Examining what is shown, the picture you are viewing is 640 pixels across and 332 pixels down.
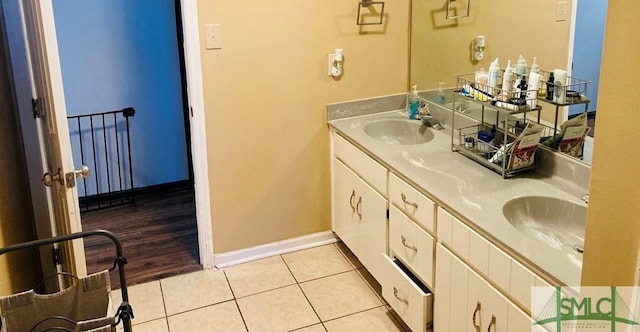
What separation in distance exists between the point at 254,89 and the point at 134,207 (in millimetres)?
1541

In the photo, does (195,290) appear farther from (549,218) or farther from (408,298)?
(549,218)

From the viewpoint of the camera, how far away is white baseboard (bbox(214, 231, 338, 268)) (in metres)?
3.32

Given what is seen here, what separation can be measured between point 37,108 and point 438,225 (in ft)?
5.00

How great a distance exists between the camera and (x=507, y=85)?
2.46 m

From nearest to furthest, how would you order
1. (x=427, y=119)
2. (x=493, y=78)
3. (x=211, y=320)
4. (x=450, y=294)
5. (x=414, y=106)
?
(x=450, y=294)
(x=493, y=78)
(x=211, y=320)
(x=427, y=119)
(x=414, y=106)

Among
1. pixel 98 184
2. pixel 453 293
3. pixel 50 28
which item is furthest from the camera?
pixel 98 184

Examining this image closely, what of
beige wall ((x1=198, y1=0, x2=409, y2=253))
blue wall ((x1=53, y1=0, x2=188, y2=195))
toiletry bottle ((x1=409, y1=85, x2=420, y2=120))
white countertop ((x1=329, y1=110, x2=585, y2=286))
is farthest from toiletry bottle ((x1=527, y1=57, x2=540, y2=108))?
blue wall ((x1=53, y1=0, x2=188, y2=195))

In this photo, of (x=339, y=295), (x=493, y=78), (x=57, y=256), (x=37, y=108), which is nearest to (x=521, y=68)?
(x=493, y=78)

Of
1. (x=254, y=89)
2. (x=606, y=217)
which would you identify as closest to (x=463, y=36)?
(x=254, y=89)

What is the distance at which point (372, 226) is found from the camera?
2957 millimetres

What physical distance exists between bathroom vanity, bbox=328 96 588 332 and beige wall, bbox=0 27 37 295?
58.9 inches

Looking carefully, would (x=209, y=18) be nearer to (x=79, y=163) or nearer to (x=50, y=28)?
(x=50, y=28)

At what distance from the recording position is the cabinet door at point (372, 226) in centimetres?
284

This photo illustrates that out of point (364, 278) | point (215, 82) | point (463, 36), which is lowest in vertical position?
point (364, 278)
